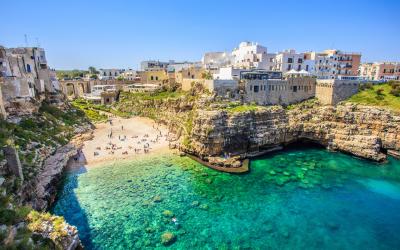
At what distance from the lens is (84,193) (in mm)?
23234

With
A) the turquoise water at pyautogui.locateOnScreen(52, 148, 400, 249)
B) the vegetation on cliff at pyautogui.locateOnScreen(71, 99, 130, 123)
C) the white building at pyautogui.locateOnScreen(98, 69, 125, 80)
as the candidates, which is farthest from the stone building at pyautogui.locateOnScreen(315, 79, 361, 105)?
the white building at pyautogui.locateOnScreen(98, 69, 125, 80)

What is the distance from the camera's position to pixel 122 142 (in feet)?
126

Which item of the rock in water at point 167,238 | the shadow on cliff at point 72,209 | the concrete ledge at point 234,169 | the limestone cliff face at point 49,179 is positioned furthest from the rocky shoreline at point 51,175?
the concrete ledge at point 234,169

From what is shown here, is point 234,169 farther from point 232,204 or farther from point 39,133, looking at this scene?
point 39,133

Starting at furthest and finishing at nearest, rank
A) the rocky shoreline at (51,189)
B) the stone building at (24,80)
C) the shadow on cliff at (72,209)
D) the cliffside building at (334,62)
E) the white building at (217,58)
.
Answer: the white building at (217,58) → the cliffside building at (334,62) → the stone building at (24,80) → the shadow on cliff at (72,209) → the rocky shoreline at (51,189)

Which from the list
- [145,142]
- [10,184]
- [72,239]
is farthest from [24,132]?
[72,239]

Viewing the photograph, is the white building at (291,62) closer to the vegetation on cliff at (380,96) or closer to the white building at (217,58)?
the vegetation on cliff at (380,96)

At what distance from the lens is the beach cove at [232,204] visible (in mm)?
17734

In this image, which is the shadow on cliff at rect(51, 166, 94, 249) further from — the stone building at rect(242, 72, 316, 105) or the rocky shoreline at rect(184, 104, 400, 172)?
the stone building at rect(242, 72, 316, 105)

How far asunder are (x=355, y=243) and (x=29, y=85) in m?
43.8

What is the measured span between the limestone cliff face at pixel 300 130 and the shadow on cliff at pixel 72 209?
14.9m

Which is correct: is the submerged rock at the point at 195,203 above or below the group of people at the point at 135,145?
below

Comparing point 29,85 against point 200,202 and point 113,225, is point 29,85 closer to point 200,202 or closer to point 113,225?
point 113,225

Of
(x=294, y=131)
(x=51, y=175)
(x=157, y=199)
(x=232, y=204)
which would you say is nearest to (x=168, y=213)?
(x=157, y=199)
